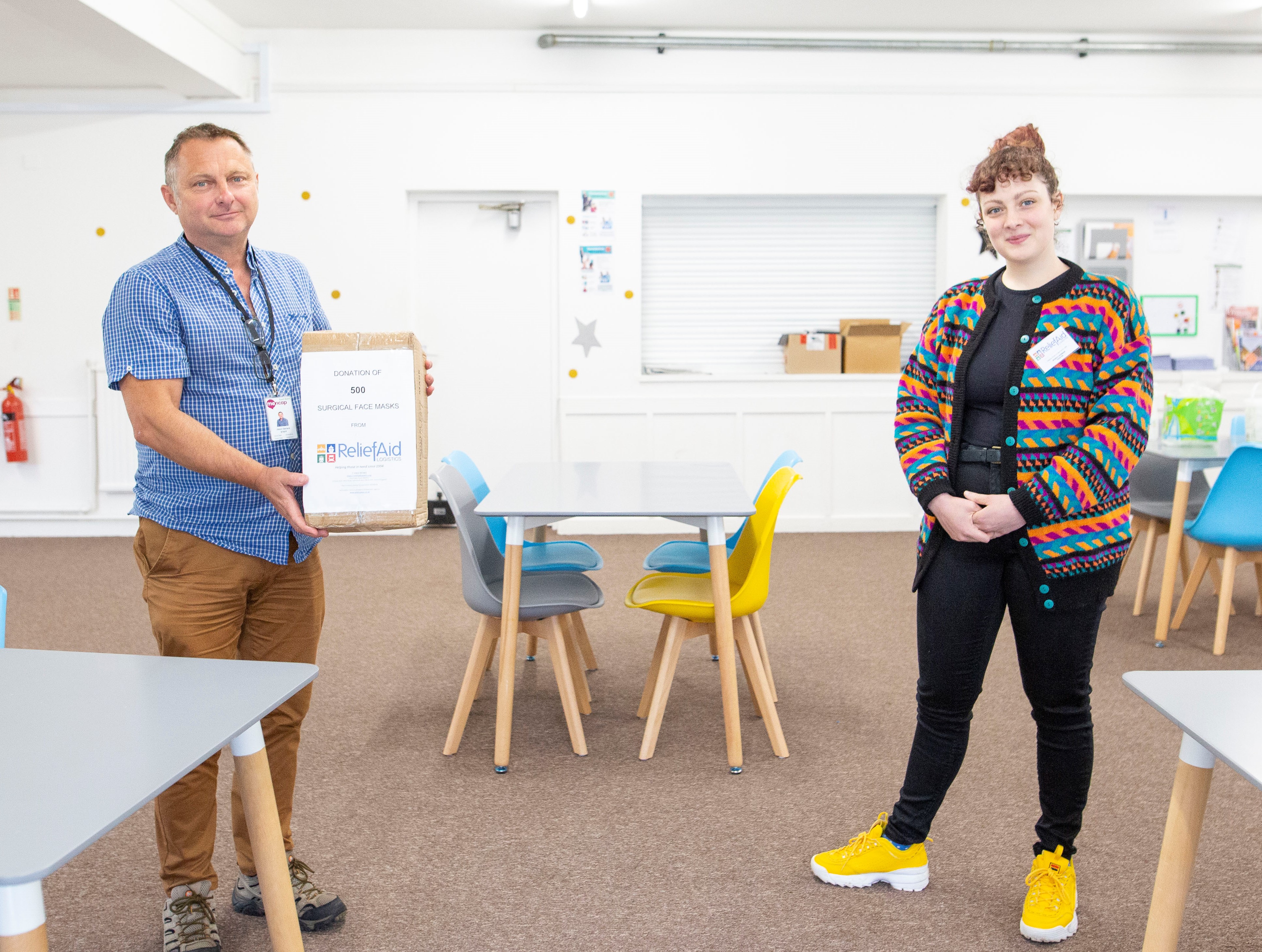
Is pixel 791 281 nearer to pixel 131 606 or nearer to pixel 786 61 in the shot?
pixel 786 61

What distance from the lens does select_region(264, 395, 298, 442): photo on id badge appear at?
1.72m

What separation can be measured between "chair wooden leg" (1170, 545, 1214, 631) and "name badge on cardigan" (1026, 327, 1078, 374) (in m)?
2.47

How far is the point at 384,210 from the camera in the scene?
5.88m

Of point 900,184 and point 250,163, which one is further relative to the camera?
point 900,184

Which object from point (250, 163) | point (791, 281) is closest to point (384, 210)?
point (791, 281)

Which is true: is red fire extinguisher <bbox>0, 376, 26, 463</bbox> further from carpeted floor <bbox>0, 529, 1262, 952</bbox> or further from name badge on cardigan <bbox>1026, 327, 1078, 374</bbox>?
name badge on cardigan <bbox>1026, 327, 1078, 374</bbox>

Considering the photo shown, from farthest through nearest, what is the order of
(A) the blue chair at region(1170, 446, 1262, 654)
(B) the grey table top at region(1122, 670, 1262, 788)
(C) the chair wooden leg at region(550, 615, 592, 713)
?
1. (A) the blue chair at region(1170, 446, 1262, 654)
2. (C) the chair wooden leg at region(550, 615, 592, 713)
3. (B) the grey table top at region(1122, 670, 1262, 788)

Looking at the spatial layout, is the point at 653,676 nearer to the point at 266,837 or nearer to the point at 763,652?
the point at 763,652

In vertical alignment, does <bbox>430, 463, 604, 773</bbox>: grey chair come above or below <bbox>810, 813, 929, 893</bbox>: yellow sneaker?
above

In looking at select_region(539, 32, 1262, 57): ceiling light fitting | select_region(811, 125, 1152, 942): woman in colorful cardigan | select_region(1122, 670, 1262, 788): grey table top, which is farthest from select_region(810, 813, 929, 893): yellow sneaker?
select_region(539, 32, 1262, 57): ceiling light fitting

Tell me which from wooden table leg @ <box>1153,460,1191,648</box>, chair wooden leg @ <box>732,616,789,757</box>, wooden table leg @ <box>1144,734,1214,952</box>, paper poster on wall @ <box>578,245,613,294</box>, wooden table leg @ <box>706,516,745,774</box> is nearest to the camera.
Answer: wooden table leg @ <box>1144,734,1214,952</box>

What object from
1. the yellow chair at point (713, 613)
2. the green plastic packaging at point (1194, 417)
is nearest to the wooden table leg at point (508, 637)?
the yellow chair at point (713, 613)

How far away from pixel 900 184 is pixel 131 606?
5.02m

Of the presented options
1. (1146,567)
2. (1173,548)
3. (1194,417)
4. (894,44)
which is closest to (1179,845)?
(1173,548)
